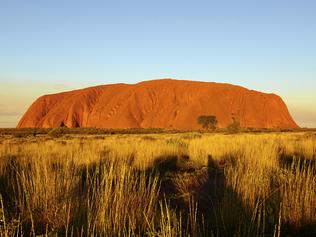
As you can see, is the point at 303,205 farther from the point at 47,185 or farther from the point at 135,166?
the point at 135,166

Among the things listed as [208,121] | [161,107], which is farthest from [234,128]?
[161,107]

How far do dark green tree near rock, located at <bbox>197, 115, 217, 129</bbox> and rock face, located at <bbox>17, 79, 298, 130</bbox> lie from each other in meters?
2.52

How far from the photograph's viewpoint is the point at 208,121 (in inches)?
3029

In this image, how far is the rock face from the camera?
285ft

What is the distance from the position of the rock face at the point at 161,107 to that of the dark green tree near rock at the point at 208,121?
2.52m

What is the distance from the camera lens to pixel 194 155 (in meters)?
11.5

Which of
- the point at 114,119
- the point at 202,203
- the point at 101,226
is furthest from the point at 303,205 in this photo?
the point at 114,119

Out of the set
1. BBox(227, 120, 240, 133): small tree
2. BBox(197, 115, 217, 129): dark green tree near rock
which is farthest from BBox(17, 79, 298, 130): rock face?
BBox(227, 120, 240, 133): small tree

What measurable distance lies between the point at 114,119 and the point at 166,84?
19274mm

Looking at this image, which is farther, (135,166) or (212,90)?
(212,90)

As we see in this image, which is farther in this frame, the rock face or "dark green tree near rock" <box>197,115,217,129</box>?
the rock face

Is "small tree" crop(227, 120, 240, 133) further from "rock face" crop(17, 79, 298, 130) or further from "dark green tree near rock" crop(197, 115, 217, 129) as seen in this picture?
"rock face" crop(17, 79, 298, 130)

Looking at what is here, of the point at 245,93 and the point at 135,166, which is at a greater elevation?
the point at 245,93

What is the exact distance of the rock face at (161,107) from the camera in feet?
285
